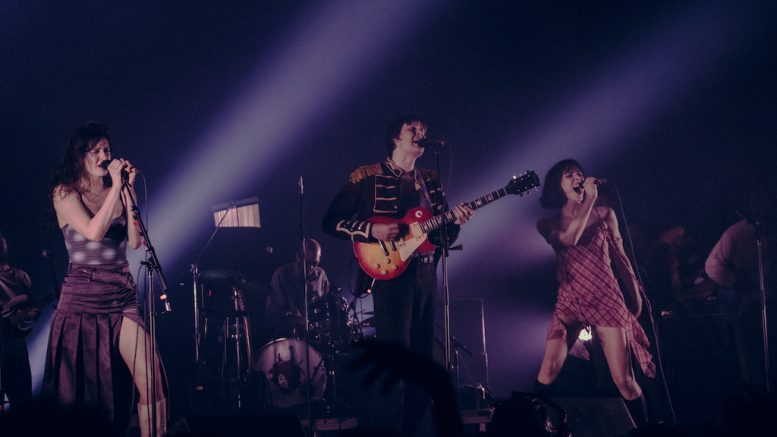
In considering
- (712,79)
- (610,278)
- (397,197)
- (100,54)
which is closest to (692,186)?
(712,79)

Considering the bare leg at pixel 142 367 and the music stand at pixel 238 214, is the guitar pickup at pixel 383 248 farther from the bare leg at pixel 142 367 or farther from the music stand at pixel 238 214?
the music stand at pixel 238 214

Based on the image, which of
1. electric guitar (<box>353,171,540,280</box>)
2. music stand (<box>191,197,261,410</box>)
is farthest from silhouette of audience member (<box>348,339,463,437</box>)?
music stand (<box>191,197,261,410</box>)

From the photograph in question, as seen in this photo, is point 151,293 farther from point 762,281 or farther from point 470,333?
point 470,333

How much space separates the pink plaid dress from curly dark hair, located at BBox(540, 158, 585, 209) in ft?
1.42

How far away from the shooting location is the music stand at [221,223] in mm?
8969

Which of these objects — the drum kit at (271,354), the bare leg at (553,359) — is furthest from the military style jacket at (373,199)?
the drum kit at (271,354)

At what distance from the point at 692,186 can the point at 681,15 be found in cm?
209

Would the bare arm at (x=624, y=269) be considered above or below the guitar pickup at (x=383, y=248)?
below

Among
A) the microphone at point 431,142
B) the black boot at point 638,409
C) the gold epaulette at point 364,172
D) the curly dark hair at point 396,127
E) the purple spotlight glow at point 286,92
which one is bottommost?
the black boot at point 638,409

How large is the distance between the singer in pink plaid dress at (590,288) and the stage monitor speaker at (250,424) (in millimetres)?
2809

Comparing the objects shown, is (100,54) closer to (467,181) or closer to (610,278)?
(467,181)

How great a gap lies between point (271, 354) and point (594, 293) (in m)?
4.05

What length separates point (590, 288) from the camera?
652cm

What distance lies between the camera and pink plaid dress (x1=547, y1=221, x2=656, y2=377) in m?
6.42
